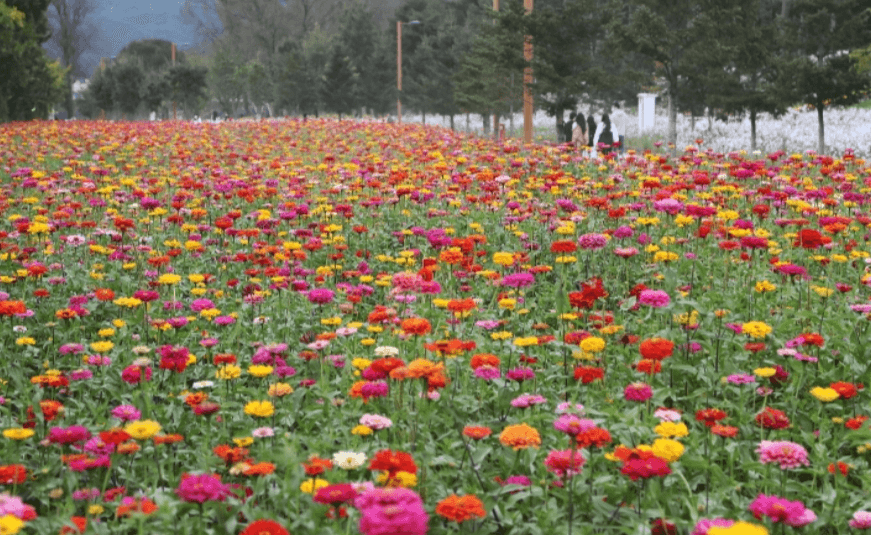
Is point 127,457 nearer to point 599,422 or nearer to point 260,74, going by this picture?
point 599,422

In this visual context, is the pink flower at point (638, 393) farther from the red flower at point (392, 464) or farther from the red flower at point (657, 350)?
the red flower at point (392, 464)

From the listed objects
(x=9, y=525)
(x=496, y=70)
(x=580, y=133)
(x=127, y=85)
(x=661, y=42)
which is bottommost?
(x=9, y=525)

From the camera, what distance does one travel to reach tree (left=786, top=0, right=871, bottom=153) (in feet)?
57.0

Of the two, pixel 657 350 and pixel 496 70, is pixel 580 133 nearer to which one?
pixel 496 70

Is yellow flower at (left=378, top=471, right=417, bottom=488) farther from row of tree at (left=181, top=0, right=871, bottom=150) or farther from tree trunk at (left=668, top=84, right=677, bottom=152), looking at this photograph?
tree trunk at (left=668, top=84, right=677, bottom=152)

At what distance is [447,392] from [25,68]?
30.2m

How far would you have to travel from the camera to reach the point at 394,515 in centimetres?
154

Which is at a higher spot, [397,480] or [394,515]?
[394,515]

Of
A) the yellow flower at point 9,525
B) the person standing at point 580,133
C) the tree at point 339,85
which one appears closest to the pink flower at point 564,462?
the yellow flower at point 9,525

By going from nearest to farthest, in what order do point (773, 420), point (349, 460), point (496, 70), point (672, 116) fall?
point (349, 460) < point (773, 420) < point (672, 116) < point (496, 70)

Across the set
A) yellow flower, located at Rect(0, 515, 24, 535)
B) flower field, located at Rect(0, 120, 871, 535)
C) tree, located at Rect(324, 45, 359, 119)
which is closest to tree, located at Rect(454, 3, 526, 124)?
tree, located at Rect(324, 45, 359, 119)

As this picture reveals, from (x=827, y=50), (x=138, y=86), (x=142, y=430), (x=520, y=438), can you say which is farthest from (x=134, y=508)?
(x=138, y=86)

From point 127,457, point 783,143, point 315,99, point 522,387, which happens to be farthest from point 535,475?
point 315,99

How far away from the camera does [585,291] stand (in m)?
3.90
